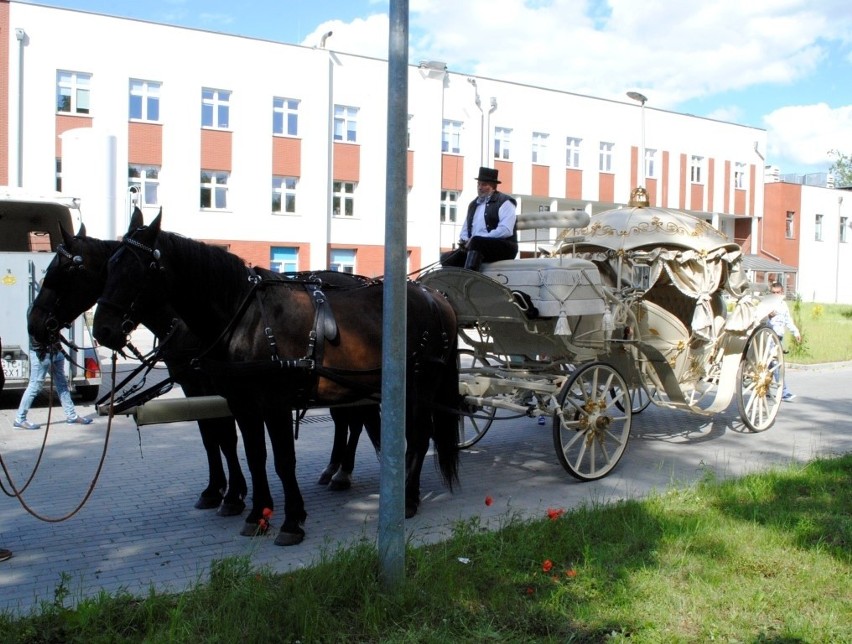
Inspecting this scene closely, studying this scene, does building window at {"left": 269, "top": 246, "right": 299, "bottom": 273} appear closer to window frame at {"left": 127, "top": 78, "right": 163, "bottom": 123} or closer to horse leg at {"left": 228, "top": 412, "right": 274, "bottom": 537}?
window frame at {"left": 127, "top": 78, "right": 163, "bottom": 123}

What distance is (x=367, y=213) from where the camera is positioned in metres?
34.3

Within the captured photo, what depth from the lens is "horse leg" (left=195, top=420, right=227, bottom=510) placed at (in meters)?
6.43

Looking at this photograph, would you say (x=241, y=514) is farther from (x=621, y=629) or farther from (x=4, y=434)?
(x=4, y=434)

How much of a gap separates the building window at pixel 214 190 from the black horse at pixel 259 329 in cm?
2631

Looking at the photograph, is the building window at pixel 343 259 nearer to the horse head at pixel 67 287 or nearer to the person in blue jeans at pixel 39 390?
the person in blue jeans at pixel 39 390

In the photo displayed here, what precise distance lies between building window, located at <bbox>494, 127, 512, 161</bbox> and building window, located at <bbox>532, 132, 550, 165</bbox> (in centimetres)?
151

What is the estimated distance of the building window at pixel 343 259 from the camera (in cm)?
3388

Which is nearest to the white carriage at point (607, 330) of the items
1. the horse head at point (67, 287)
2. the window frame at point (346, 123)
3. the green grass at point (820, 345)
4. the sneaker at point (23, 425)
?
the horse head at point (67, 287)

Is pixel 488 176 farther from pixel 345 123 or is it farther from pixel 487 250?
pixel 345 123

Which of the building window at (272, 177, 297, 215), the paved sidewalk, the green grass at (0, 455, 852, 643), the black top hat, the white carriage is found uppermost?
the building window at (272, 177, 297, 215)

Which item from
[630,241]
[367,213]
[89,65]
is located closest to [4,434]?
[630,241]

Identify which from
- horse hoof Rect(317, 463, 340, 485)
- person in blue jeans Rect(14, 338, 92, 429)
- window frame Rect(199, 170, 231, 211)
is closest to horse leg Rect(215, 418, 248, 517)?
horse hoof Rect(317, 463, 340, 485)

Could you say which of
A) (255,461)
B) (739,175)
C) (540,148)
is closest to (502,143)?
(540,148)

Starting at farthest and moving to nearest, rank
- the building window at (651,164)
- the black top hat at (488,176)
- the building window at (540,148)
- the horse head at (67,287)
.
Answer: the building window at (651,164)
the building window at (540,148)
the black top hat at (488,176)
the horse head at (67,287)
